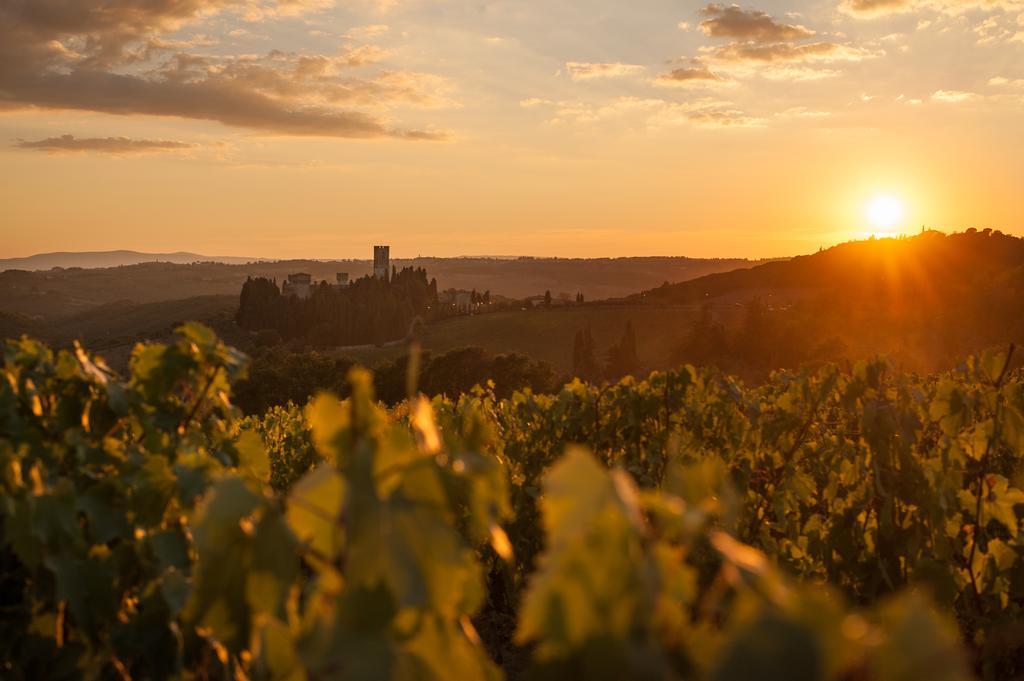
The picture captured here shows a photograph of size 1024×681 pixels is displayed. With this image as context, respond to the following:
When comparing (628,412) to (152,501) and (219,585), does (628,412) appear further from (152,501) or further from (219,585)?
(219,585)

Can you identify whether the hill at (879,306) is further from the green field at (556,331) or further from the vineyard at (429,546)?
the vineyard at (429,546)

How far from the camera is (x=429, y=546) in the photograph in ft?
3.87

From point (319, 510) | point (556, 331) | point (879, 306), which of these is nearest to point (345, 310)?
point (556, 331)

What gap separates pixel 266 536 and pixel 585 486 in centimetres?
55

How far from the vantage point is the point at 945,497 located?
442cm

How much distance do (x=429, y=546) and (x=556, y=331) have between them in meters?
88.5

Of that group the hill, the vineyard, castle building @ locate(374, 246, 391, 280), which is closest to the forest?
the hill

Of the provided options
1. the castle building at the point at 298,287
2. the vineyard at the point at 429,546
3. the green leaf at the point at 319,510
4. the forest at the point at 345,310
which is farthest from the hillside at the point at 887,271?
the green leaf at the point at 319,510

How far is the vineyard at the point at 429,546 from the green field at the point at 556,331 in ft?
243

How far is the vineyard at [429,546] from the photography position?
103cm

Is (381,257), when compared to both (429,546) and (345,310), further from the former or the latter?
(429,546)

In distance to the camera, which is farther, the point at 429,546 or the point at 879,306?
the point at 879,306

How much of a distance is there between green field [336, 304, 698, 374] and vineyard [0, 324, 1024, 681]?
243 ft

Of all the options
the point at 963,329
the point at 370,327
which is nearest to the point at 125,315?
the point at 370,327
